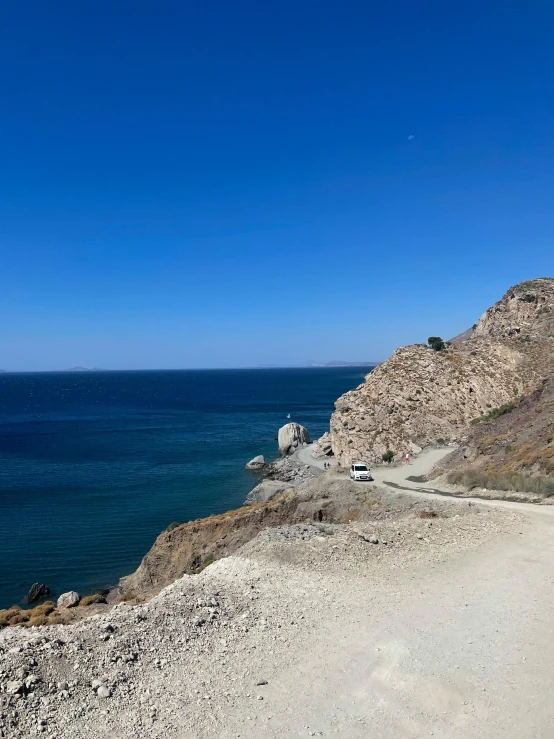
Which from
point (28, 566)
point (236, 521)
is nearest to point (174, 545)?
point (236, 521)

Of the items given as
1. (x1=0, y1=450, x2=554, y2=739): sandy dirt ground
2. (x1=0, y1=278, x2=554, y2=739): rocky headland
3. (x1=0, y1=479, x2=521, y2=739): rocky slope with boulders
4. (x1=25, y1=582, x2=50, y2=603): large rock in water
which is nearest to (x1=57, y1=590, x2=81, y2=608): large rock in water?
(x1=0, y1=278, x2=554, y2=739): rocky headland

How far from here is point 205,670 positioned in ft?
33.5

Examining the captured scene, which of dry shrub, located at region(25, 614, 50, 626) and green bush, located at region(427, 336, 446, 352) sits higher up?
green bush, located at region(427, 336, 446, 352)

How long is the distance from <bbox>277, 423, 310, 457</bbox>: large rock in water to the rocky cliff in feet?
52.0

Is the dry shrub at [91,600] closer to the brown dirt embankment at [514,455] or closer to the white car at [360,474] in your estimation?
the white car at [360,474]

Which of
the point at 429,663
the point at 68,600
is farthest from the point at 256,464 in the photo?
the point at 429,663

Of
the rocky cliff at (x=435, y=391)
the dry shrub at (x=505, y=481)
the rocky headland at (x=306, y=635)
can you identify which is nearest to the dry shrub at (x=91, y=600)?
the rocky headland at (x=306, y=635)

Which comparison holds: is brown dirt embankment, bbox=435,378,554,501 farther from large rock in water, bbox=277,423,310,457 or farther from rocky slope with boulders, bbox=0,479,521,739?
large rock in water, bbox=277,423,310,457

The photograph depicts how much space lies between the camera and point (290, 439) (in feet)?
249

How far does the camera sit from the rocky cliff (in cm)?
5294

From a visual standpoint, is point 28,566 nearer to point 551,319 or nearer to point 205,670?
point 205,670

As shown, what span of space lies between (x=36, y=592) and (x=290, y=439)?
4926cm

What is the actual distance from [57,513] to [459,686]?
4440cm

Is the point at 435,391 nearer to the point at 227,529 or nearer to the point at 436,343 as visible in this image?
the point at 436,343
